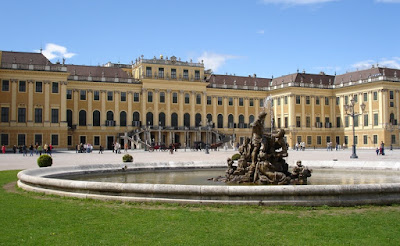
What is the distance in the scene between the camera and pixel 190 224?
8680mm

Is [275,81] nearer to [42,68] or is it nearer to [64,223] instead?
[42,68]

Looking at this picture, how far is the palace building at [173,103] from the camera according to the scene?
5844 centimetres

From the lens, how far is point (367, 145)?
225ft

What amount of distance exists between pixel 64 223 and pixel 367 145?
216 feet

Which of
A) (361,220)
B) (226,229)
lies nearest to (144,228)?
(226,229)

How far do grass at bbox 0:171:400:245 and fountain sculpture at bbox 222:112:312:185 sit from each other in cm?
310

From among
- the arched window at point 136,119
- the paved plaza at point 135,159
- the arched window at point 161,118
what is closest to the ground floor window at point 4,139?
the paved plaza at point 135,159

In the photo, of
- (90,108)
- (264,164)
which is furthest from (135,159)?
(90,108)

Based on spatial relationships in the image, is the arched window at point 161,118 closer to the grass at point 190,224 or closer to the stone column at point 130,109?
the stone column at point 130,109

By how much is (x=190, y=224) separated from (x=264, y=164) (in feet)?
17.2

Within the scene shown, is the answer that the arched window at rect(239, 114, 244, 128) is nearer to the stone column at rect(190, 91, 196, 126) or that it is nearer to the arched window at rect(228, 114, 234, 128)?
the arched window at rect(228, 114, 234, 128)

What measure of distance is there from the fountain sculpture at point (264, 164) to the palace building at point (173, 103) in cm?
4568

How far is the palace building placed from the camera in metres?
58.4

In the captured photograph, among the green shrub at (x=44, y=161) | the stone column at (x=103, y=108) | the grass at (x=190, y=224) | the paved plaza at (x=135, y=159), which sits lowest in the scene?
the grass at (x=190, y=224)
